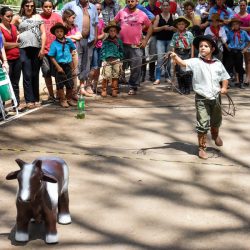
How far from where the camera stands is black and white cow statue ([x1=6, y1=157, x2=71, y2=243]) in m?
4.74

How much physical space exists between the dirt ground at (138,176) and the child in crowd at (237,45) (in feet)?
7.79

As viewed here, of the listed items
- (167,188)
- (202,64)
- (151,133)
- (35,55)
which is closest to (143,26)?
(35,55)

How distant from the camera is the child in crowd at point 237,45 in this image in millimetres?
12852

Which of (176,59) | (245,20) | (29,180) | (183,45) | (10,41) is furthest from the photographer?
(245,20)

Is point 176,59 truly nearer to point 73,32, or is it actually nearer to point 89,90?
point 73,32

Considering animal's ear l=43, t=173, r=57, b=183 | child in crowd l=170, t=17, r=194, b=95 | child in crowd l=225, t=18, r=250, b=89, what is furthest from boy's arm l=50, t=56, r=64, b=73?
animal's ear l=43, t=173, r=57, b=183

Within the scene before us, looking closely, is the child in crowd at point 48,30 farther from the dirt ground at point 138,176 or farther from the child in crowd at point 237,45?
the child in crowd at point 237,45

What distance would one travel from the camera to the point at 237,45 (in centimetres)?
1291

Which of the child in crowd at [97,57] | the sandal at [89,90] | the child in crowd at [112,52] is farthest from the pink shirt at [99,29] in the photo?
the sandal at [89,90]

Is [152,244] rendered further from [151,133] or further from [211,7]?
[211,7]

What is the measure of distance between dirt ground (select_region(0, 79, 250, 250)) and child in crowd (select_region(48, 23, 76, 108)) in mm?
469

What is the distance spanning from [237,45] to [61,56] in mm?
4409

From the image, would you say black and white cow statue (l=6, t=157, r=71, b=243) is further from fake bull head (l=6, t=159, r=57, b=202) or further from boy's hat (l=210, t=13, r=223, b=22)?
boy's hat (l=210, t=13, r=223, b=22)

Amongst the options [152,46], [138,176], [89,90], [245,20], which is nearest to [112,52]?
[89,90]
